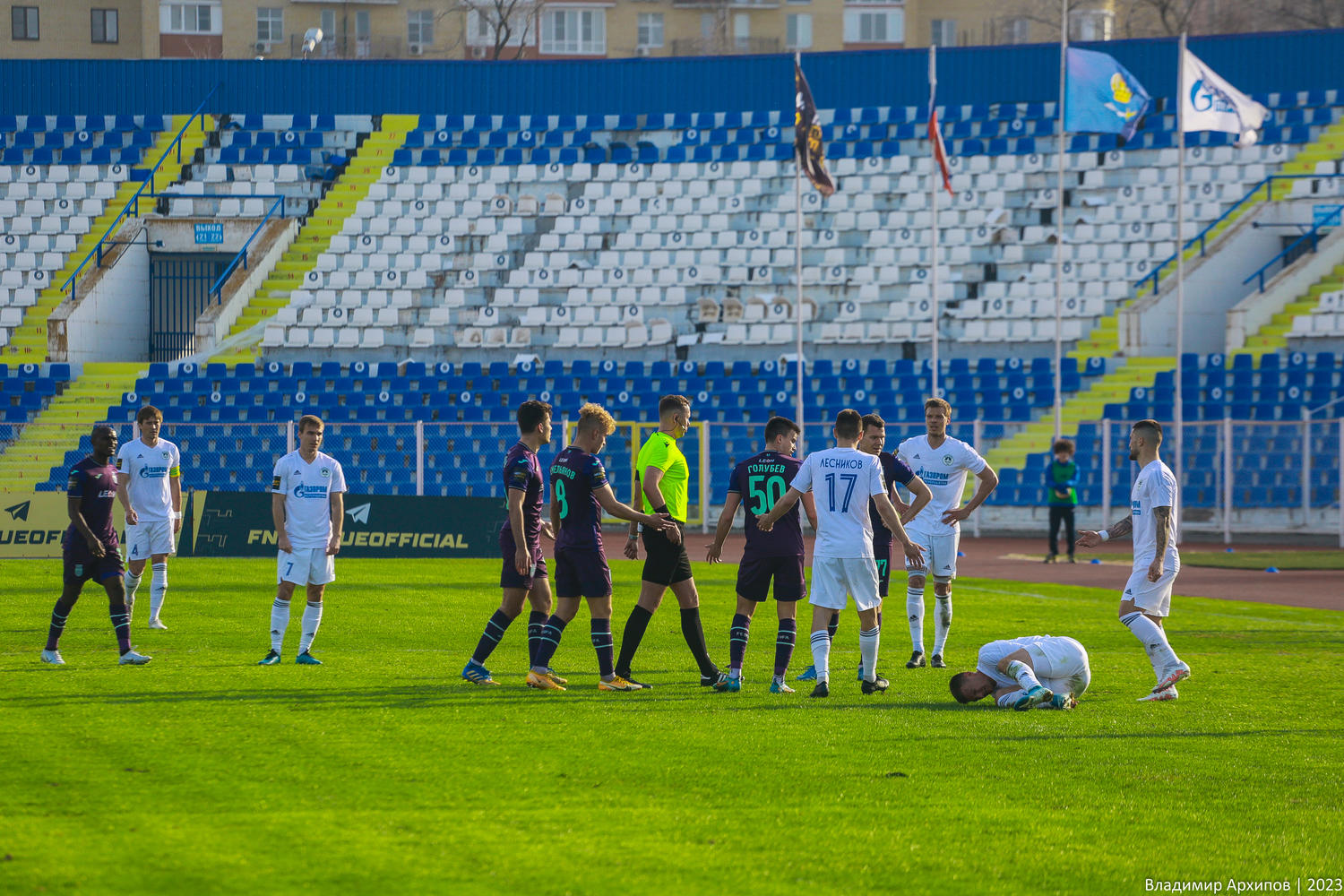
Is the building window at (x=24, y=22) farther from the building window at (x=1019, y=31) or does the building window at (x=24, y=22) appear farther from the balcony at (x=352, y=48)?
the building window at (x=1019, y=31)

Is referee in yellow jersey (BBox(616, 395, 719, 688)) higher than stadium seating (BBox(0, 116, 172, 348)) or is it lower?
lower

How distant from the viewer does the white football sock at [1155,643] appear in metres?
10.1

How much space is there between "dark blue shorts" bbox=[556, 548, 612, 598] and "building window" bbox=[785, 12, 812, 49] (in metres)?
59.9

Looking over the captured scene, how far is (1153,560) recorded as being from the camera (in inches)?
400

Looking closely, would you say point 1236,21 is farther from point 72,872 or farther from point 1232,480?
point 72,872

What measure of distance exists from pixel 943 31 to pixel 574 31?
17.0 m

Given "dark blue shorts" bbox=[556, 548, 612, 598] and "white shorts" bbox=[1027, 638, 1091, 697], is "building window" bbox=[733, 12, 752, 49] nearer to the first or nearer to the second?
"dark blue shorts" bbox=[556, 548, 612, 598]

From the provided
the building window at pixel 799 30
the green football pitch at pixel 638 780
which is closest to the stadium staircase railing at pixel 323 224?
the green football pitch at pixel 638 780

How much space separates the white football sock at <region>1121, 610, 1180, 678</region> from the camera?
1011 cm

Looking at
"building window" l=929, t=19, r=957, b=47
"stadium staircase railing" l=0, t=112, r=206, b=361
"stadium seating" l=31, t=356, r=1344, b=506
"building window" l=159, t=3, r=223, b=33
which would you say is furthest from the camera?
"building window" l=929, t=19, r=957, b=47

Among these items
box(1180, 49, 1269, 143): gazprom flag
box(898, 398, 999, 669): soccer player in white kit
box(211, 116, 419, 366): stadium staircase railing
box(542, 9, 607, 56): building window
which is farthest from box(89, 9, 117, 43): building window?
box(898, 398, 999, 669): soccer player in white kit

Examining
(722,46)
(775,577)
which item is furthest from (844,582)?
(722,46)

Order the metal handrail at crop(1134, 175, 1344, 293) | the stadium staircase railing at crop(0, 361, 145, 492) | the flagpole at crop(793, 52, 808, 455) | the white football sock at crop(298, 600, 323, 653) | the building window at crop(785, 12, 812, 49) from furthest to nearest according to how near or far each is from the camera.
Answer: the building window at crop(785, 12, 812, 49) → the metal handrail at crop(1134, 175, 1344, 293) → the stadium staircase railing at crop(0, 361, 145, 492) → the flagpole at crop(793, 52, 808, 455) → the white football sock at crop(298, 600, 323, 653)

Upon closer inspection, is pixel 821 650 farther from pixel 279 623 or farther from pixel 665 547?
pixel 279 623
